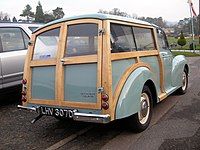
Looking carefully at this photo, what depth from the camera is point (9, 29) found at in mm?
7785

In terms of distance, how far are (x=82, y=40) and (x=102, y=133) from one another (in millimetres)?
1634

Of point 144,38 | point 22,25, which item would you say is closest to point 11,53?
point 22,25

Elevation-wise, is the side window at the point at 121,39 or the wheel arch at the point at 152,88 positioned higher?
the side window at the point at 121,39

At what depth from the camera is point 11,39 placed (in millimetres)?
7754

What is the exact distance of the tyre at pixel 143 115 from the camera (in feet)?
17.8

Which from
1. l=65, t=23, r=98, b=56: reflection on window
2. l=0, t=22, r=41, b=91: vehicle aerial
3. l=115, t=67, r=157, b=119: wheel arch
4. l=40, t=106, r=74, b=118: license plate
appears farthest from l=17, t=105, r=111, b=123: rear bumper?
l=0, t=22, r=41, b=91: vehicle aerial

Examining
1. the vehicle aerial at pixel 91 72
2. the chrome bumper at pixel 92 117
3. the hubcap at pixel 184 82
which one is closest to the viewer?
the chrome bumper at pixel 92 117

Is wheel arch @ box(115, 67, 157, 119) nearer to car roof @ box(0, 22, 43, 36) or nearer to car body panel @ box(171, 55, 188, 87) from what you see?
car body panel @ box(171, 55, 188, 87)

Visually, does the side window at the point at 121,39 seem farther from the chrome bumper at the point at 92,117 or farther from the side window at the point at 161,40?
the side window at the point at 161,40

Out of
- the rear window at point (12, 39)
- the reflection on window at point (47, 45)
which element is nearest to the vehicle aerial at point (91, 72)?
the reflection on window at point (47, 45)

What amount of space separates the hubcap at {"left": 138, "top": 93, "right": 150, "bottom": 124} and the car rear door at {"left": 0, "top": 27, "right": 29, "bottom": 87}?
332 cm

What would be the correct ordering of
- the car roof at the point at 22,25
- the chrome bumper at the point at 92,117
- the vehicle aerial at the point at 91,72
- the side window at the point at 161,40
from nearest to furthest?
the chrome bumper at the point at 92,117 → the vehicle aerial at the point at 91,72 → the side window at the point at 161,40 → the car roof at the point at 22,25

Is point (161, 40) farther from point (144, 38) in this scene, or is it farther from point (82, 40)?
point (82, 40)

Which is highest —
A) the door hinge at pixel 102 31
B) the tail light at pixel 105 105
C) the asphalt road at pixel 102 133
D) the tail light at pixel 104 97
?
the door hinge at pixel 102 31
